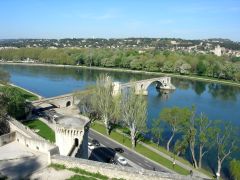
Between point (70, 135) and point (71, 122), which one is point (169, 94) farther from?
point (70, 135)

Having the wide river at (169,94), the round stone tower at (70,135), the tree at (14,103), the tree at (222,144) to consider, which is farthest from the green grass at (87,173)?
the wide river at (169,94)

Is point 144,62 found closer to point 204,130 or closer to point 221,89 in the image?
point 221,89

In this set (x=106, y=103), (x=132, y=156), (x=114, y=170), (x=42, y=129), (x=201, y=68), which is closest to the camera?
(x=114, y=170)

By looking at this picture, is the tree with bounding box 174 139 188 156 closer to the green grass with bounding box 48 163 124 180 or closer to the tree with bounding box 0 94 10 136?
the green grass with bounding box 48 163 124 180

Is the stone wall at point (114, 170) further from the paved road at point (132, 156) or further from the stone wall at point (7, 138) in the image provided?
the paved road at point (132, 156)

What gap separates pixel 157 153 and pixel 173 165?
142 inches

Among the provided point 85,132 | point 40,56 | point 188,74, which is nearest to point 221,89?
point 188,74

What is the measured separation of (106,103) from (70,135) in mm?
20464

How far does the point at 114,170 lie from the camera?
20.4 metres

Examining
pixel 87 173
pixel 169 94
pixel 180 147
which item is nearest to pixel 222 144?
pixel 180 147

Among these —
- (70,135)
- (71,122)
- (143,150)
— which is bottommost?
(143,150)

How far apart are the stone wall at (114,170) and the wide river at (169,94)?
3195 cm

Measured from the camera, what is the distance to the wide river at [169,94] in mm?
65062

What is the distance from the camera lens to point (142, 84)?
82625 mm
